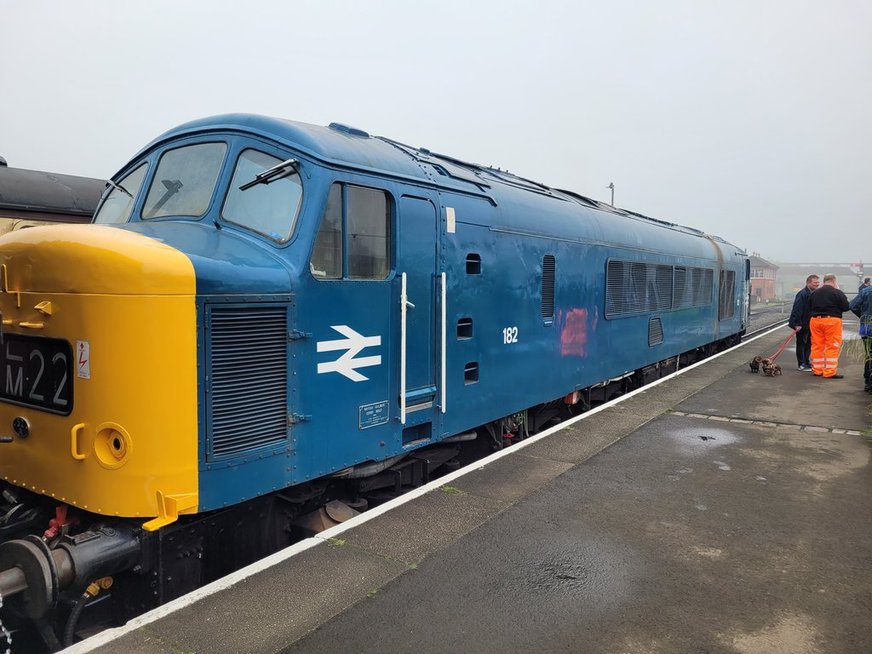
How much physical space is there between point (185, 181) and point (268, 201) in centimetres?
73

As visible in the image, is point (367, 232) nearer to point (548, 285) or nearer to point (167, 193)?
point (167, 193)

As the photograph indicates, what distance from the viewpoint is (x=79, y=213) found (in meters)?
8.83

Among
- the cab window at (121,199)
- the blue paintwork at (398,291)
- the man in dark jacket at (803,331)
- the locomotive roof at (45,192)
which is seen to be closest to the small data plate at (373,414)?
the blue paintwork at (398,291)

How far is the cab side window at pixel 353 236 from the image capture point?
4176mm

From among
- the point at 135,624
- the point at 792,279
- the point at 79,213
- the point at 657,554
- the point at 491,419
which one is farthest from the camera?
the point at 792,279

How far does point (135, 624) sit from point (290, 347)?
162 centimetres

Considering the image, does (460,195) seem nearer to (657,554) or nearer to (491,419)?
(491,419)

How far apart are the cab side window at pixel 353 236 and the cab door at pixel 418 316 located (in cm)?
15

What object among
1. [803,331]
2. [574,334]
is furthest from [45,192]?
[803,331]

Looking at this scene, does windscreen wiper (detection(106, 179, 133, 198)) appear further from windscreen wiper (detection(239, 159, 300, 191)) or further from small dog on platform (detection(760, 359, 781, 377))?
small dog on platform (detection(760, 359, 781, 377))

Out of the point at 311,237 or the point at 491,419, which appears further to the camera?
the point at 491,419

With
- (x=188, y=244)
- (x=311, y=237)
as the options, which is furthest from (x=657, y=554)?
(x=188, y=244)

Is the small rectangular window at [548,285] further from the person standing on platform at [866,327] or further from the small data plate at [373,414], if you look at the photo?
the person standing on platform at [866,327]

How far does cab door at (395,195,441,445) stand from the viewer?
15.8 feet
